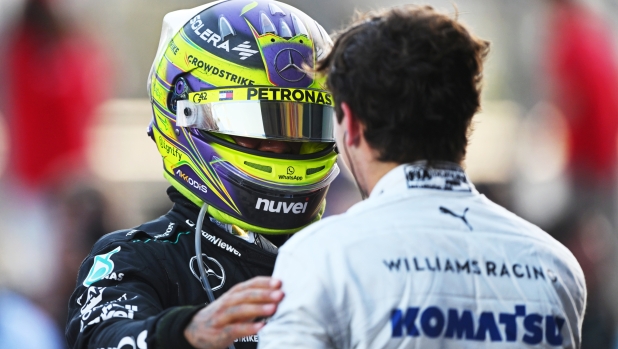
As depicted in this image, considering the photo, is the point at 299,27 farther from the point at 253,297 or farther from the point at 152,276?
the point at 253,297

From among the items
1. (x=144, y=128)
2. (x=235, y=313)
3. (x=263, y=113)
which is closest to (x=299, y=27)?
(x=263, y=113)

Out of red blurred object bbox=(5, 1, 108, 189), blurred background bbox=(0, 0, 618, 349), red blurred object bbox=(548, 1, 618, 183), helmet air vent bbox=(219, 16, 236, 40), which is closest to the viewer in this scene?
helmet air vent bbox=(219, 16, 236, 40)

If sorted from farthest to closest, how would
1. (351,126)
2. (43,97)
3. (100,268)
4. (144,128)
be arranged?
(144,128) → (43,97) → (100,268) → (351,126)

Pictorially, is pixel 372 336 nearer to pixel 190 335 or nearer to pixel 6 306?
pixel 190 335

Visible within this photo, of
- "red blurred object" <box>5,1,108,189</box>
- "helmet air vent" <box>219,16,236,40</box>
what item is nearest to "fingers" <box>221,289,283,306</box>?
"helmet air vent" <box>219,16,236,40</box>

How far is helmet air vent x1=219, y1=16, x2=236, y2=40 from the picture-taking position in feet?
8.27

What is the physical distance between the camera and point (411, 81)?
157 centimetres

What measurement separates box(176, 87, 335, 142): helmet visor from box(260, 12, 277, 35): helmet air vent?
0.19 metres

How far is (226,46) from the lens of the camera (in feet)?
8.18

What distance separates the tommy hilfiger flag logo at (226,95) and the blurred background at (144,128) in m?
2.89

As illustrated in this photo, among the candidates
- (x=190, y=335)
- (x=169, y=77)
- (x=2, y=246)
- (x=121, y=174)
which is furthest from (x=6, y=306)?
(x=190, y=335)

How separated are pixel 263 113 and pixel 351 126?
79 centimetres

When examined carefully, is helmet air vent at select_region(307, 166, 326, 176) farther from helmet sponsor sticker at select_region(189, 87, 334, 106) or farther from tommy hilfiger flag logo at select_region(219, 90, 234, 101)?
tommy hilfiger flag logo at select_region(219, 90, 234, 101)

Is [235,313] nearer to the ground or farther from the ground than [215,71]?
nearer to the ground
